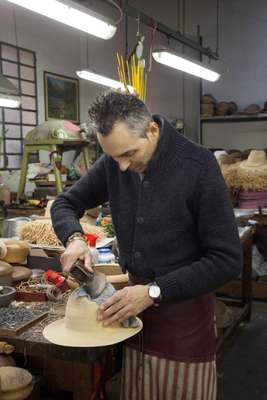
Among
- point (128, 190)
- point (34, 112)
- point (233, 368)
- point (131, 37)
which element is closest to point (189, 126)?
point (131, 37)

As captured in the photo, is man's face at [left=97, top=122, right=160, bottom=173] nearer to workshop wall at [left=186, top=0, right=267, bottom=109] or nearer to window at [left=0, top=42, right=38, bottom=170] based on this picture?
window at [left=0, top=42, right=38, bottom=170]

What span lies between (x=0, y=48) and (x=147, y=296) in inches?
202

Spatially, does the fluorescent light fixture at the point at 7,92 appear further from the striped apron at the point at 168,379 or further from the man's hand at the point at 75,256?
the striped apron at the point at 168,379

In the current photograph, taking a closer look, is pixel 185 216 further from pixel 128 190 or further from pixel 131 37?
pixel 131 37

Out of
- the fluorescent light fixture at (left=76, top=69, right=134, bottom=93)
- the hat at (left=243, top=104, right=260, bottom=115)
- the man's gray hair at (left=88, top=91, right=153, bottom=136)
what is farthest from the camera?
the hat at (left=243, top=104, right=260, bottom=115)

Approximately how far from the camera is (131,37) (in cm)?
793

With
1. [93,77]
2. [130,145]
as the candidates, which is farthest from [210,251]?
[93,77]

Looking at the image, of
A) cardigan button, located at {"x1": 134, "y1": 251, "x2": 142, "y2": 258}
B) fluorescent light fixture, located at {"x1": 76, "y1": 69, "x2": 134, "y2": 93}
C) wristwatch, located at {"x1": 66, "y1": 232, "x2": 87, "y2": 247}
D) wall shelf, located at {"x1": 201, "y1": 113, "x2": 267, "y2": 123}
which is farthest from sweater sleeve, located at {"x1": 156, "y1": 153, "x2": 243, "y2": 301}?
Result: wall shelf, located at {"x1": 201, "y1": 113, "x2": 267, "y2": 123}

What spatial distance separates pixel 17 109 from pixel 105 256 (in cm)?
433

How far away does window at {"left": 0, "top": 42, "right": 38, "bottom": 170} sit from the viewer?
18.7 feet

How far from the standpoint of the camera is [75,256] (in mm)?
1404

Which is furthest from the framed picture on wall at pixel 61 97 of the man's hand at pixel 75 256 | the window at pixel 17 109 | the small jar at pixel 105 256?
the man's hand at pixel 75 256

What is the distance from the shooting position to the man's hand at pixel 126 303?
127cm

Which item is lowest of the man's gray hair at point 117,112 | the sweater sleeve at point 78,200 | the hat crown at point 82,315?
the hat crown at point 82,315
